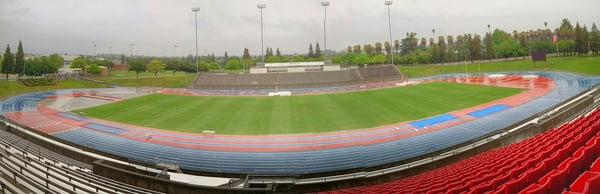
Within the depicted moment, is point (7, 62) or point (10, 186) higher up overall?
point (7, 62)

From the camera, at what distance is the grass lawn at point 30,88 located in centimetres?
6256

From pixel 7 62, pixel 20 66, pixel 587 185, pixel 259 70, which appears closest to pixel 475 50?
pixel 259 70

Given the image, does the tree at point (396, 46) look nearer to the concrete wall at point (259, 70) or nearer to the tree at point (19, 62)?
the concrete wall at point (259, 70)

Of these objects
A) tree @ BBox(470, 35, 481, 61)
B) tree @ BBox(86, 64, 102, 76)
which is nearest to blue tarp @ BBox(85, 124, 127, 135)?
tree @ BBox(86, 64, 102, 76)

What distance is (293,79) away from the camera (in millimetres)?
76250

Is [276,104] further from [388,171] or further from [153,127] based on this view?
[388,171]

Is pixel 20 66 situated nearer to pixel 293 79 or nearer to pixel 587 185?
pixel 293 79

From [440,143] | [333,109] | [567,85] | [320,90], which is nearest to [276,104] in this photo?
[333,109]

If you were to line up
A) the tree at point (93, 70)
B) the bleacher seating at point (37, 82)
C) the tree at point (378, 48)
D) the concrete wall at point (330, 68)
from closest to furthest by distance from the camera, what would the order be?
the bleacher seating at point (37, 82), the concrete wall at point (330, 68), the tree at point (93, 70), the tree at point (378, 48)

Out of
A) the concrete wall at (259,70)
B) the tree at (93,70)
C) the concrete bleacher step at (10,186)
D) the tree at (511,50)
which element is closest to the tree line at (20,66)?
the tree at (93,70)

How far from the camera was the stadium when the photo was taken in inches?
424

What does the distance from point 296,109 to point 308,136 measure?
14.3m

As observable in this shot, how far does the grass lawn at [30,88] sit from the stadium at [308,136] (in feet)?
0.96

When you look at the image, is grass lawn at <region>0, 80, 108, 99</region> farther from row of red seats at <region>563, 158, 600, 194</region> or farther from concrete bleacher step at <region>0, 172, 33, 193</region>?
row of red seats at <region>563, 158, 600, 194</region>
